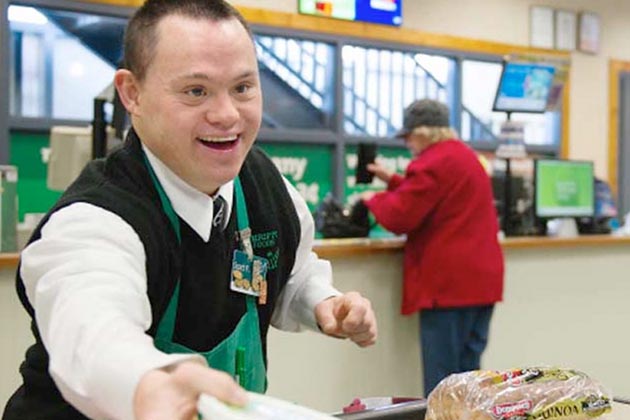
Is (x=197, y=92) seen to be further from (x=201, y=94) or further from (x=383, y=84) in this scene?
(x=383, y=84)

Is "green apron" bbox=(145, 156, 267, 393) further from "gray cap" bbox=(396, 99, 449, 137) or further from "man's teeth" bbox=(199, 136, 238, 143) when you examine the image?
"gray cap" bbox=(396, 99, 449, 137)

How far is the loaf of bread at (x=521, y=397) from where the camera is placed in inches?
54.9

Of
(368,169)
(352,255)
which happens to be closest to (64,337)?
(352,255)

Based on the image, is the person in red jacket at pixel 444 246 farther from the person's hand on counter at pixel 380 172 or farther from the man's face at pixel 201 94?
the man's face at pixel 201 94

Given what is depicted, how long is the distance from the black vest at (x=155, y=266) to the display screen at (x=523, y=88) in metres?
3.51

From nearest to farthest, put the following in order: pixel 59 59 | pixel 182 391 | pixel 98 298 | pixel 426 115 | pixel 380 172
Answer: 1. pixel 182 391
2. pixel 98 298
3. pixel 426 115
4. pixel 380 172
5. pixel 59 59

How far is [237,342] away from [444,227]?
8.13 ft

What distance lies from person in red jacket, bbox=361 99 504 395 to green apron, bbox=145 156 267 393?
2.22 meters

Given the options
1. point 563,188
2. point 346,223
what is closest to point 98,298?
point 346,223

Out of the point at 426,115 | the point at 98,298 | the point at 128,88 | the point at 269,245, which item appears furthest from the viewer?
the point at 426,115

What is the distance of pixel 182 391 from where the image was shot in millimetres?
806

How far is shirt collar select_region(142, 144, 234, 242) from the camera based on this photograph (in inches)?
53.4

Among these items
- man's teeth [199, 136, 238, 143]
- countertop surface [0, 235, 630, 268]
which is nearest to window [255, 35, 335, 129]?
countertop surface [0, 235, 630, 268]

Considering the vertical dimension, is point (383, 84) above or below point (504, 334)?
above
